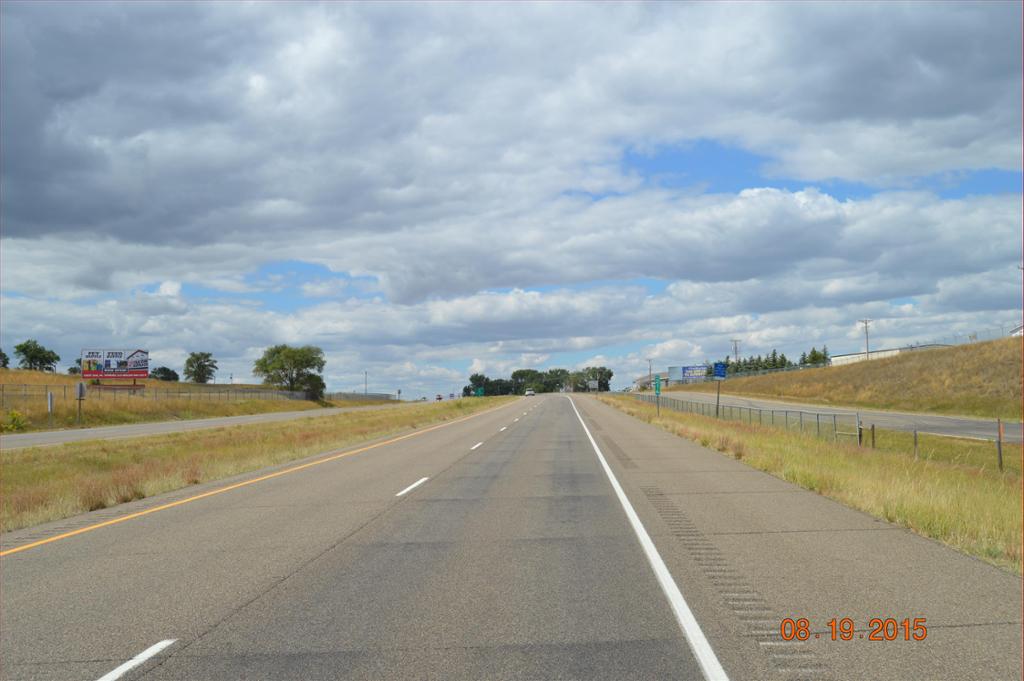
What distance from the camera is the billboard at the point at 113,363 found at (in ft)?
297

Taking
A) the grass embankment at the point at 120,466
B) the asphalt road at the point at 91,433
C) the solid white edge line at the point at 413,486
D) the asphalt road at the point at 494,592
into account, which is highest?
the asphalt road at the point at 494,592

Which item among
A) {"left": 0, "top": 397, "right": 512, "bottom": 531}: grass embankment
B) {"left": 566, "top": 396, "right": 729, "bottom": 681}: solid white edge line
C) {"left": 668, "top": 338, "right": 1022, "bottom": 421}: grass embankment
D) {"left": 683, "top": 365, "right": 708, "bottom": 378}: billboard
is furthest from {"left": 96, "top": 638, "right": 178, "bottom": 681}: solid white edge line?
{"left": 683, "top": 365, "right": 708, "bottom": 378}: billboard

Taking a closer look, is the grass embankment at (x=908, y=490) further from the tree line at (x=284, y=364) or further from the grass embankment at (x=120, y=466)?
the tree line at (x=284, y=364)

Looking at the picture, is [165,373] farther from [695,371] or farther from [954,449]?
[954,449]

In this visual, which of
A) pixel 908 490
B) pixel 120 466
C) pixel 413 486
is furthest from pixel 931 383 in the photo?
pixel 413 486

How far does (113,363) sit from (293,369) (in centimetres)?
5285

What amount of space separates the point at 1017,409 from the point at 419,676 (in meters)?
67.8

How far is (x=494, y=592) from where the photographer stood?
292 inches

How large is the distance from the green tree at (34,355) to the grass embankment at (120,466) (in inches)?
5041

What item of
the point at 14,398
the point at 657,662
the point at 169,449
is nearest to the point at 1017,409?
the point at 169,449

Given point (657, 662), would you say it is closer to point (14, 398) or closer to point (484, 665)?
point (484, 665)

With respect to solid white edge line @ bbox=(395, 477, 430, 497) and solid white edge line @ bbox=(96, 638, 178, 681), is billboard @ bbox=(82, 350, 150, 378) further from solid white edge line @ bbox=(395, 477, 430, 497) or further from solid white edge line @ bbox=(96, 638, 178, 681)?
solid white edge line @ bbox=(96, 638, 178, 681)

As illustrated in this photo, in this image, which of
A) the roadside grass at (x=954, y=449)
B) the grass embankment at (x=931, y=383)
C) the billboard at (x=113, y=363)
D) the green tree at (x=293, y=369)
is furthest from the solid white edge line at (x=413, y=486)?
the green tree at (x=293, y=369)

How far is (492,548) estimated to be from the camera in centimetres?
955
